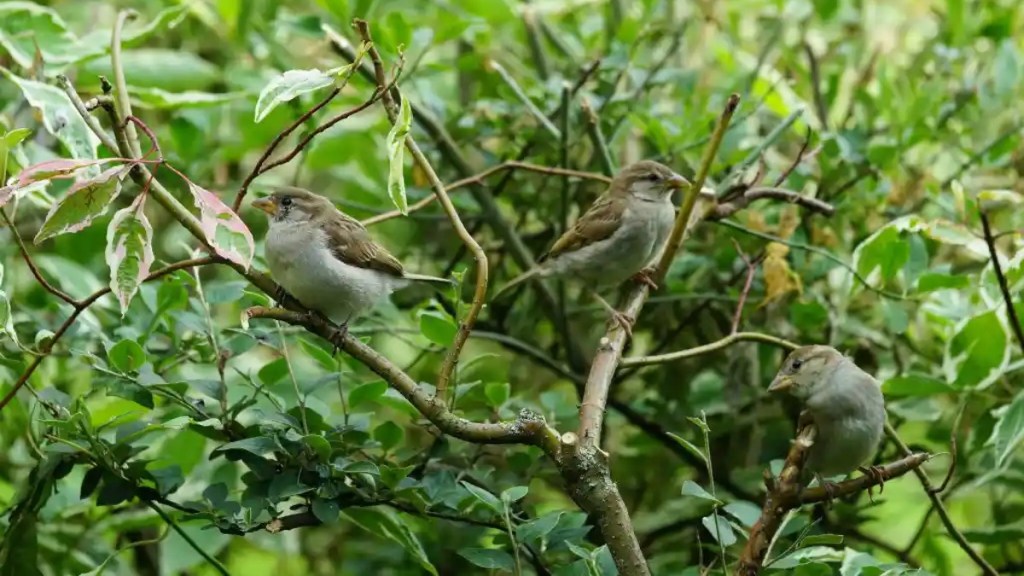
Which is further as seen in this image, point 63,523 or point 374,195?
point 374,195

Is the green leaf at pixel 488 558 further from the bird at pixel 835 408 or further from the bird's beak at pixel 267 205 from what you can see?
the bird's beak at pixel 267 205

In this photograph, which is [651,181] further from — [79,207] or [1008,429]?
[79,207]

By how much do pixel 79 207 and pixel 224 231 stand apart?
189 mm

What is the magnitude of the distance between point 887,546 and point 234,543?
5.64 feet

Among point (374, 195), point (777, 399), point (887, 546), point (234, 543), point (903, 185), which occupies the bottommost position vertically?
point (234, 543)

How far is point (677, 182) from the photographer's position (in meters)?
2.73

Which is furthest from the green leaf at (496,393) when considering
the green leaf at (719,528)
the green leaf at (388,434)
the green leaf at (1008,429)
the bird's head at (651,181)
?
the green leaf at (1008,429)

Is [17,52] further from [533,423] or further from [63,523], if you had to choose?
[533,423]

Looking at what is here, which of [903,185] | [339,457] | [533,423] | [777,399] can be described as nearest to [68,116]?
[339,457]

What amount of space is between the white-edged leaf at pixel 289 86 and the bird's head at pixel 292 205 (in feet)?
2.30

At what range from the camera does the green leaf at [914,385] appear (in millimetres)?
2219

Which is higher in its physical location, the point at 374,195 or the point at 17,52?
the point at 17,52

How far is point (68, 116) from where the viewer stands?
2125mm

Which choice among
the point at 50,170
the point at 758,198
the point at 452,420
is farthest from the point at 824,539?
the point at 50,170
